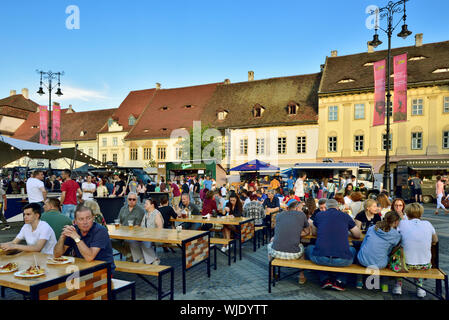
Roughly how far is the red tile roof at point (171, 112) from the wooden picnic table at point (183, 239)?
36.8 metres

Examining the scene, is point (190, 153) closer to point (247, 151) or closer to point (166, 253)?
point (247, 151)

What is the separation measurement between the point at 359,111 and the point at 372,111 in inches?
50.7

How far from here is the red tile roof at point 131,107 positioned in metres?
49.6

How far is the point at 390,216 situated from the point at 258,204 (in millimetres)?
4400

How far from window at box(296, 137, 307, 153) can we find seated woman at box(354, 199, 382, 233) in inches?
1197

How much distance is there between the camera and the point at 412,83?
31406 mm

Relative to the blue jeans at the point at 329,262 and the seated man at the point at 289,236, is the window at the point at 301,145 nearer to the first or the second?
the seated man at the point at 289,236

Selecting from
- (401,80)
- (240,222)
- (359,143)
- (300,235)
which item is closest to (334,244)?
(300,235)

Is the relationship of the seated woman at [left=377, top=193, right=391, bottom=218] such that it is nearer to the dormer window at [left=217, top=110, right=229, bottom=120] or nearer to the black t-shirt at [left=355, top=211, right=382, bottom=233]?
the black t-shirt at [left=355, top=211, right=382, bottom=233]

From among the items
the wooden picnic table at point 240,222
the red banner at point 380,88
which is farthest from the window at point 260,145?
the wooden picnic table at point 240,222

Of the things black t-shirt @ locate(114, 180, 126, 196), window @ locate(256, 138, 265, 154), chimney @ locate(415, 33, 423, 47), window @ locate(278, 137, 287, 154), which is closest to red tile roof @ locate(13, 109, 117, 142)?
window @ locate(256, 138, 265, 154)
